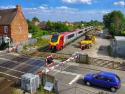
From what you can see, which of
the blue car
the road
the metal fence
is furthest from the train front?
the blue car

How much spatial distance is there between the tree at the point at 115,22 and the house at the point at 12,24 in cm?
2821

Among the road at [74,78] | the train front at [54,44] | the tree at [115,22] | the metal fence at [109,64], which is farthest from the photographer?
the tree at [115,22]

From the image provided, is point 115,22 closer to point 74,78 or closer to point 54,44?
point 54,44

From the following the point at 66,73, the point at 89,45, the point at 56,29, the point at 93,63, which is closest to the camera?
the point at 66,73

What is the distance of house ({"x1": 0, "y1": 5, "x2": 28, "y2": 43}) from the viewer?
44469 mm

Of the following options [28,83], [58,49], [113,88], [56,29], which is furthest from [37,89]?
[56,29]

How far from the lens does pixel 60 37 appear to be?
36.0 m

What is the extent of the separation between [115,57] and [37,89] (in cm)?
1852

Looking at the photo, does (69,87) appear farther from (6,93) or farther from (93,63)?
(93,63)

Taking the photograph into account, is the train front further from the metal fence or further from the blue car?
the blue car

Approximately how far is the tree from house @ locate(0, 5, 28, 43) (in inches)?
1111

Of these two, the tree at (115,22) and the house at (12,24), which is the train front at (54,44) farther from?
the tree at (115,22)

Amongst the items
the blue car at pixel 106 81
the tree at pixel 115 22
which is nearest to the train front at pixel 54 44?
the blue car at pixel 106 81

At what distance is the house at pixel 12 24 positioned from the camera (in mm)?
44469
